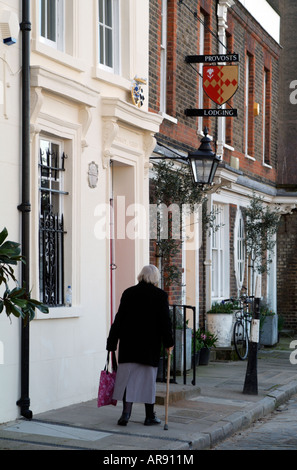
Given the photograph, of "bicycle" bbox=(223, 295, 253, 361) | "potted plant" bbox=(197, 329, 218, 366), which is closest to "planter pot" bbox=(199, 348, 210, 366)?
"potted plant" bbox=(197, 329, 218, 366)

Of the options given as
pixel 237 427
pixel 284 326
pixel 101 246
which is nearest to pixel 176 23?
pixel 101 246

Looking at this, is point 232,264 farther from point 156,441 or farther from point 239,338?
point 156,441

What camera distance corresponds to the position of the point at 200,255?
16672 mm

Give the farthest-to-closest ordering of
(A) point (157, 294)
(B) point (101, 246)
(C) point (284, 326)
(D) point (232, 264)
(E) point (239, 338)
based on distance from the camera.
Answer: (C) point (284, 326)
(D) point (232, 264)
(E) point (239, 338)
(B) point (101, 246)
(A) point (157, 294)

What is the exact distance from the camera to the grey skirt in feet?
29.6

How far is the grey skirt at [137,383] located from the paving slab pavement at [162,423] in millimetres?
302

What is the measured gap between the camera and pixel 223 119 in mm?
18250

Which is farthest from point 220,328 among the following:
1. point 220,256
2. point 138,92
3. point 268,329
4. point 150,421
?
point 150,421

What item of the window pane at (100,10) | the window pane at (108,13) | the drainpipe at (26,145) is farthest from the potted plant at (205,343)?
the drainpipe at (26,145)

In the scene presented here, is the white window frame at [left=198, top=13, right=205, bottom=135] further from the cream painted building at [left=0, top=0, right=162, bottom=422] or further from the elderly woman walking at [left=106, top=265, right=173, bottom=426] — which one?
the elderly woman walking at [left=106, top=265, right=173, bottom=426]

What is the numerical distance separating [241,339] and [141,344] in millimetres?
7944

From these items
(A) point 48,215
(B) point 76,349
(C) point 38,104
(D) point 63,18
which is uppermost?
(D) point 63,18

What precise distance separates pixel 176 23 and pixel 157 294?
7.38 meters

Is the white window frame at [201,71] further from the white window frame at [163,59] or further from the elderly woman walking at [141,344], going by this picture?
the elderly woman walking at [141,344]
